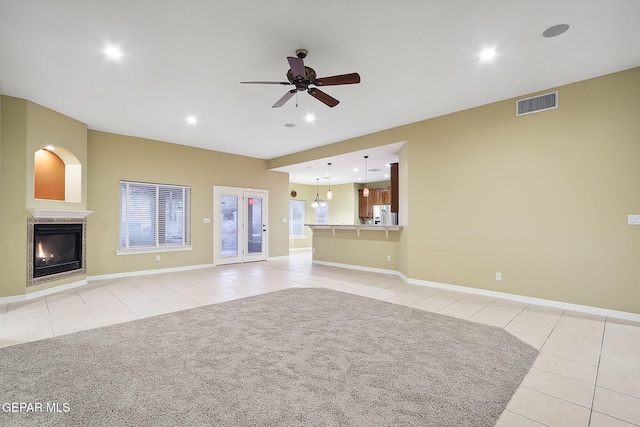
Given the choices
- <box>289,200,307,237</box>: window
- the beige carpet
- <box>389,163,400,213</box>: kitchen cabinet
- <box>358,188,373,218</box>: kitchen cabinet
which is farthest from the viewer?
<box>289,200,307,237</box>: window

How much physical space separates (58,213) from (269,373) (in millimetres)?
5111

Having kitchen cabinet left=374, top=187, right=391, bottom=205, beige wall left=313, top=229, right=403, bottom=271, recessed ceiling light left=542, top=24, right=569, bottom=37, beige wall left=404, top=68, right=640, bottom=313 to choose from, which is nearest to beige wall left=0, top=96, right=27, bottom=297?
beige wall left=313, top=229, right=403, bottom=271

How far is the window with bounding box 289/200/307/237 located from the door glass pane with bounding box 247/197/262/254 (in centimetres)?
348

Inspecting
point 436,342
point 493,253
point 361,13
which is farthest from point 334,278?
point 361,13

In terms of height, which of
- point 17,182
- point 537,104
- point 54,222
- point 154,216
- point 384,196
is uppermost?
point 537,104

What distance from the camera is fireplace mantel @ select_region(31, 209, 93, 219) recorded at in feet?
15.4

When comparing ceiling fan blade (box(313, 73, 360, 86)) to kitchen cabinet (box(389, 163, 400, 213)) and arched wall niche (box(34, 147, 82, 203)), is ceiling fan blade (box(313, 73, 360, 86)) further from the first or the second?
arched wall niche (box(34, 147, 82, 203))

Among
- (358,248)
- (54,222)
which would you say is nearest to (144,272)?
(54,222)

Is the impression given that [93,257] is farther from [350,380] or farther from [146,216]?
[350,380]

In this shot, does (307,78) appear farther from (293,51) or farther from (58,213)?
(58,213)

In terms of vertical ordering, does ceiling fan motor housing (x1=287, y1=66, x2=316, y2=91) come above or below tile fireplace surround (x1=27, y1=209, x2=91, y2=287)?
above

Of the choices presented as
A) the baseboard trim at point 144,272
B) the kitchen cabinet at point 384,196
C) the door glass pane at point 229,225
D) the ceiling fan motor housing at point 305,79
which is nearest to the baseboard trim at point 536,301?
the ceiling fan motor housing at point 305,79

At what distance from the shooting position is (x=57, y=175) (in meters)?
5.50

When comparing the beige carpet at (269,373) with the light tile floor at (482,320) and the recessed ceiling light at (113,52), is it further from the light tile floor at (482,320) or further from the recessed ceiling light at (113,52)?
the recessed ceiling light at (113,52)
